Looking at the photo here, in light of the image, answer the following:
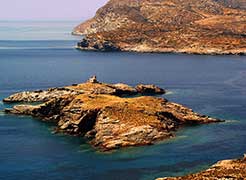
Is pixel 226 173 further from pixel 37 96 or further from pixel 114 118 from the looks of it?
pixel 37 96

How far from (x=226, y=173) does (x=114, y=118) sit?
4802 cm

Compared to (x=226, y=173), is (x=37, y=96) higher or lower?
lower

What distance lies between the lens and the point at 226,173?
7131cm

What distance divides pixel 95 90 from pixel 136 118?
162 ft

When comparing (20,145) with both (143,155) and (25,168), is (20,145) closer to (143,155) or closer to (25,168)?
(25,168)

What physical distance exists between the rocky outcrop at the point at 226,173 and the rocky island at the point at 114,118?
2943 cm

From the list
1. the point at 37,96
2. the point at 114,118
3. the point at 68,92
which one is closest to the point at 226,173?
the point at 114,118

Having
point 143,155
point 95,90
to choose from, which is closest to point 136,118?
point 143,155

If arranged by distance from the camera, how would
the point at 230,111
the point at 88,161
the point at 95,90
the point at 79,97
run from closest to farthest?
the point at 88,161 → the point at 79,97 → the point at 230,111 → the point at 95,90

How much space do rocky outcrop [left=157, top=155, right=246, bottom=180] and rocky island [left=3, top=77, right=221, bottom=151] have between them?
29.4 meters

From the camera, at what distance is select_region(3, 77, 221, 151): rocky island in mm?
A: 110438

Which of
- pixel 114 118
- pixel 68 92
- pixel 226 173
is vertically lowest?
pixel 68 92

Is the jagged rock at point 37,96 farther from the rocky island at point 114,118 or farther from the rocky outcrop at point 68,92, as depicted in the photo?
the rocky island at point 114,118

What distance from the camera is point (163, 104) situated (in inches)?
5207
